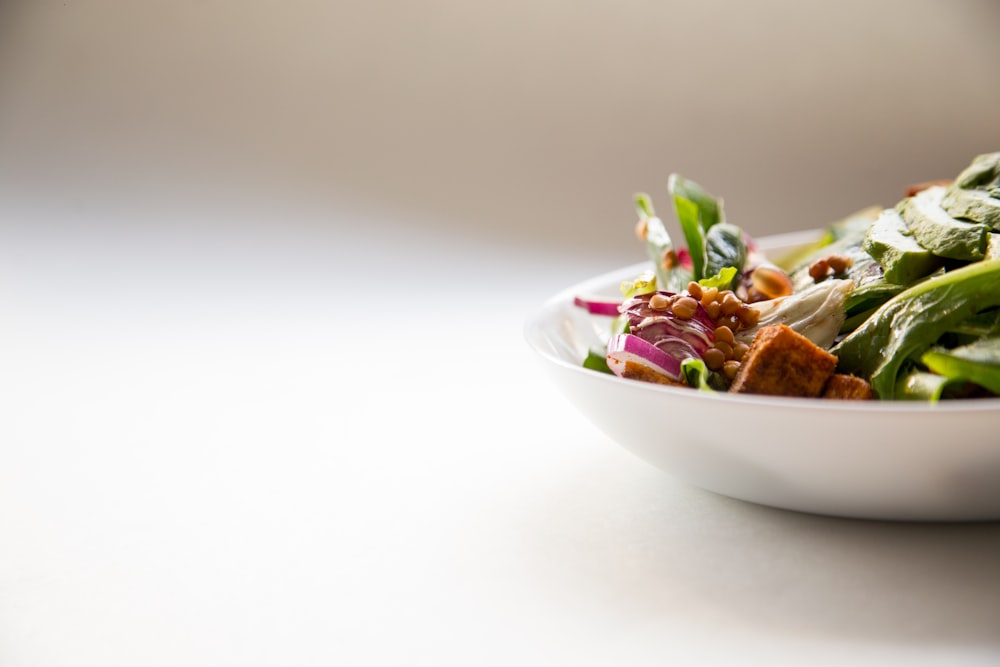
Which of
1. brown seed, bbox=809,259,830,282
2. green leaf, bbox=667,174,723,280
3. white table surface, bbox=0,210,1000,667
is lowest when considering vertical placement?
white table surface, bbox=0,210,1000,667

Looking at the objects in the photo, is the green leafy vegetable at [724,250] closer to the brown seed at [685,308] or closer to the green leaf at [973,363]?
the brown seed at [685,308]

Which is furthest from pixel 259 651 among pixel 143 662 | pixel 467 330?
pixel 467 330

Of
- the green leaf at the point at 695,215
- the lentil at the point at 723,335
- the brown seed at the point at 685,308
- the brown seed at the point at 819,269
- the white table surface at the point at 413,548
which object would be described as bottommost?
the white table surface at the point at 413,548

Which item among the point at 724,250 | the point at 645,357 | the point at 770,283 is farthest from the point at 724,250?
the point at 645,357

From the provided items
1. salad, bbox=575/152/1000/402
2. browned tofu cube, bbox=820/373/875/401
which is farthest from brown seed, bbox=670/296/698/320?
browned tofu cube, bbox=820/373/875/401

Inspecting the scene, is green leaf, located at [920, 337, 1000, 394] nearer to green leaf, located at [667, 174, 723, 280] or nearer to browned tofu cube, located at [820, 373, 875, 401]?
browned tofu cube, located at [820, 373, 875, 401]

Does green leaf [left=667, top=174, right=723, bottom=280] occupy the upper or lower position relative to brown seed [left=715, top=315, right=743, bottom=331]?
upper

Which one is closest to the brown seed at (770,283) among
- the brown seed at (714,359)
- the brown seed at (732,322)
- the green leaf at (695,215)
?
the green leaf at (695,215)
